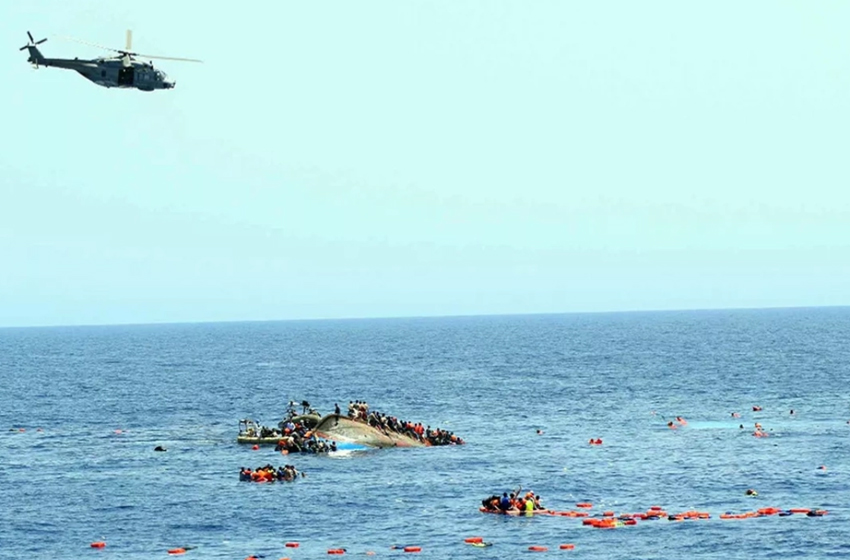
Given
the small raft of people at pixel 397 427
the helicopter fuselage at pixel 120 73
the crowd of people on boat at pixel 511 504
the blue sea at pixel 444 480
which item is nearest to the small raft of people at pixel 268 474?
the blue sea at pixel 444 480

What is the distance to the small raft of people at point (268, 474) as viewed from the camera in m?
95.0

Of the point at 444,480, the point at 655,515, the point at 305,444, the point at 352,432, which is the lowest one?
the point at 655,515

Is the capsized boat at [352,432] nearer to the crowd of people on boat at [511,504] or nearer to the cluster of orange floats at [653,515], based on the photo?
the crowd of people on boat at [511,504]

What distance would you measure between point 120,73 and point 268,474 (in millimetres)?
34342

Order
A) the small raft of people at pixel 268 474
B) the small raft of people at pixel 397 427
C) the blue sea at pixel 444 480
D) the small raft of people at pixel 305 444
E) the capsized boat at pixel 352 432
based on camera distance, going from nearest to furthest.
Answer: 1. the blue sea at pixel 444 480
2. the small raft of people at pixel 268 474
3. the small raft of people at pixel 305 444
4. the capsized boat at pixel 352 432
5. the small raft of people at pixel 397 427

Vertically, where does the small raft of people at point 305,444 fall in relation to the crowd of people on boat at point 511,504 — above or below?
above

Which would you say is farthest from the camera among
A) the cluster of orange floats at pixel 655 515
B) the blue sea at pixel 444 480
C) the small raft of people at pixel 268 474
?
the small raft of people at pixel 268 474

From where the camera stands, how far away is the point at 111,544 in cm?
7356

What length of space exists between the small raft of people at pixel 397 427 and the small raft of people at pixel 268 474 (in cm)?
1722

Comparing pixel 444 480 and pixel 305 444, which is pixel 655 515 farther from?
pixel 305 444

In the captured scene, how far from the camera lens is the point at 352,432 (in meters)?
112

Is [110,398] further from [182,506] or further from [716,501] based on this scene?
[716,501]

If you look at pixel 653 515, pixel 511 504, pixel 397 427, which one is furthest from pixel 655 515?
pixel 397 427

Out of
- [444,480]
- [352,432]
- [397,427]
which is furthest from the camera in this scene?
[397,427]
